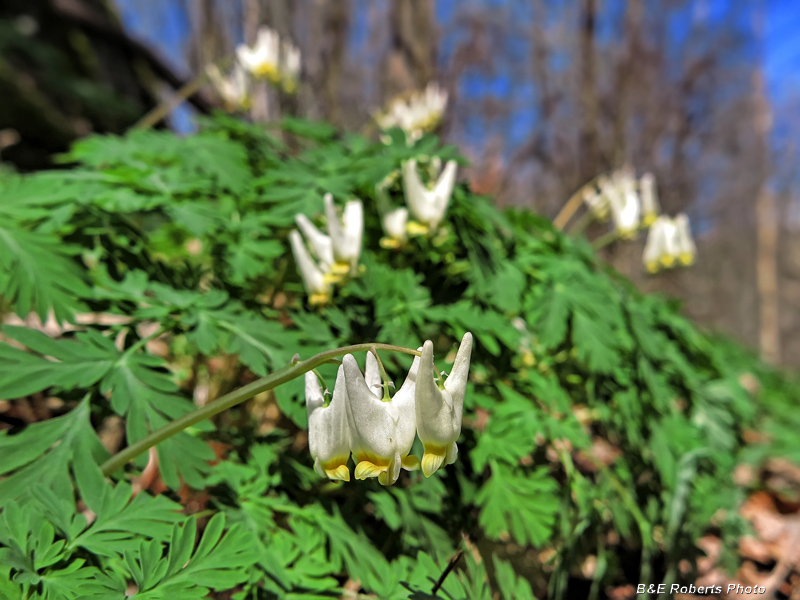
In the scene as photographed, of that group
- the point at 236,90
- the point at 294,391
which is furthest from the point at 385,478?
the point at 236,90

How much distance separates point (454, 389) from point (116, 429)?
5.61ft

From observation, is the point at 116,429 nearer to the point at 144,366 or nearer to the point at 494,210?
the point at 144,366

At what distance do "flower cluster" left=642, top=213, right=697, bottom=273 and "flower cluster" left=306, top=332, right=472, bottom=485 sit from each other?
215 centimetres

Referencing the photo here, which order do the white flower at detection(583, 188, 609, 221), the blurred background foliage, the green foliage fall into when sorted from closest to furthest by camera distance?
the green foliage < the white flower at detection(583, 188, 609, 221) < the blurred background foliage

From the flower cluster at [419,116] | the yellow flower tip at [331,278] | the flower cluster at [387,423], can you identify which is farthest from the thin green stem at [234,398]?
the flower cluster at [419,116]

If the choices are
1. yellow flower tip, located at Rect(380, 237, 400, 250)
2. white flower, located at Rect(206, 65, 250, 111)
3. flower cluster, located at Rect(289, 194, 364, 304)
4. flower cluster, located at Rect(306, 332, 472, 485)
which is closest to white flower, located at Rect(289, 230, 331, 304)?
flower cluster, located at Rect(289, 194, 364, 304)

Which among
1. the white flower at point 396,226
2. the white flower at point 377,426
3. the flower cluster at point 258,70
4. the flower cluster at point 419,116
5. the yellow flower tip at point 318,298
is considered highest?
the flower cluster at point 258,70

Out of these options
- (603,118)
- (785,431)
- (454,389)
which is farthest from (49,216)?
(603,118)

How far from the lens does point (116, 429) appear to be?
83.8 inches

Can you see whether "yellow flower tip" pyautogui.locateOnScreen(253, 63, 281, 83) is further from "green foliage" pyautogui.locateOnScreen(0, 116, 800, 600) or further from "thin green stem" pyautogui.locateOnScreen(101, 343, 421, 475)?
"thin green stem" pyautogui.locateOnScreen(101, 343, 421, 475)

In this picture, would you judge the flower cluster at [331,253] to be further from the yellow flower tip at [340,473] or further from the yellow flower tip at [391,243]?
the yellow flower tip at [340,473]

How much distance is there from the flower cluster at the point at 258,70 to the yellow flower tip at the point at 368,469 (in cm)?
311

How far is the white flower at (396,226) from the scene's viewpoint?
1.70 metres

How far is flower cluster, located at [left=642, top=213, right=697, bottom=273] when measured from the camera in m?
2.70
